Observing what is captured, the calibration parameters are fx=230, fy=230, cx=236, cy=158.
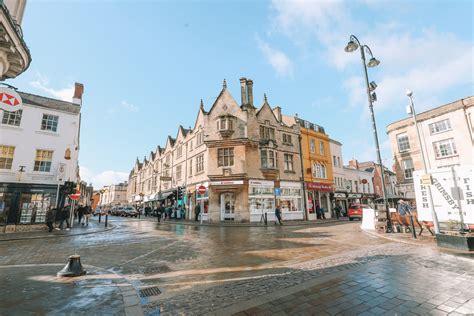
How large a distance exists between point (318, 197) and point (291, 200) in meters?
5.46

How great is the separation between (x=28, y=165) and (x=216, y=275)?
20.2 meters

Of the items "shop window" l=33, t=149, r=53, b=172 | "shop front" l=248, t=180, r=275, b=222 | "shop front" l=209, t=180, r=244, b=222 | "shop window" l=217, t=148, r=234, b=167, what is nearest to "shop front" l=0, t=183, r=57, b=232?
"shop window" l=33, t=149, r=53, b=172

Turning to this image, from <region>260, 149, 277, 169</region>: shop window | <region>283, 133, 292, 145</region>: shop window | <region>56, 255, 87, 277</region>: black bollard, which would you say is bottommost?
<region>56, 255, 87, 277</region>: black bollard

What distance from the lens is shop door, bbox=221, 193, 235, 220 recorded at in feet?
80.4

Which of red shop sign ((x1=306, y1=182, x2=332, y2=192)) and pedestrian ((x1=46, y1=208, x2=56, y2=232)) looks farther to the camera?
red shop sign ((x1=306, y1=182, x2=332, y2=192))

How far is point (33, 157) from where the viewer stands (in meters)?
18.4

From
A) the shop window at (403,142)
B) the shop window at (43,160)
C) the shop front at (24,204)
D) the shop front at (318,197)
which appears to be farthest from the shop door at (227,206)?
the shop window at (403,142)

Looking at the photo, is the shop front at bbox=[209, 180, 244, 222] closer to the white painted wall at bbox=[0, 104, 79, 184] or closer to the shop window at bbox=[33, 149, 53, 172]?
the white painted wall at bbox=[0, 104, 79, 184]

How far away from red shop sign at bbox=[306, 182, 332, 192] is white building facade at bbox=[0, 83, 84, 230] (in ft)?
84.3

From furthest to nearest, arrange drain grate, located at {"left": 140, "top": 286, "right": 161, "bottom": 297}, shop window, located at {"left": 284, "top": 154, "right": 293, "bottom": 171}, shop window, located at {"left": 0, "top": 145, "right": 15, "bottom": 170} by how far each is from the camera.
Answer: shop window, located at {"left": 284, "top": 154, "right": 293, "bottom": 171}
shop window, located at {"left": 0, "top": 145, "right": 15, "bottom": 170}
drain grate, located at {"left": 140, "top": 286, "right": 161, "bottom": 297}

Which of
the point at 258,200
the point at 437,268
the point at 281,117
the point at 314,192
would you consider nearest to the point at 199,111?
the point at 281,117

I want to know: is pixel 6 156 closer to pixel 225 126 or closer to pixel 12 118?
pixel 12 118

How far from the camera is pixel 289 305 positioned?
12.5ft

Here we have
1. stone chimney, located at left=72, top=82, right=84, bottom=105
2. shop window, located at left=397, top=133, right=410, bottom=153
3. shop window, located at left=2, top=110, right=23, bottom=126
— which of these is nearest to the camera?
shop window, located at left=2, top=110, right=23, bottom=126
